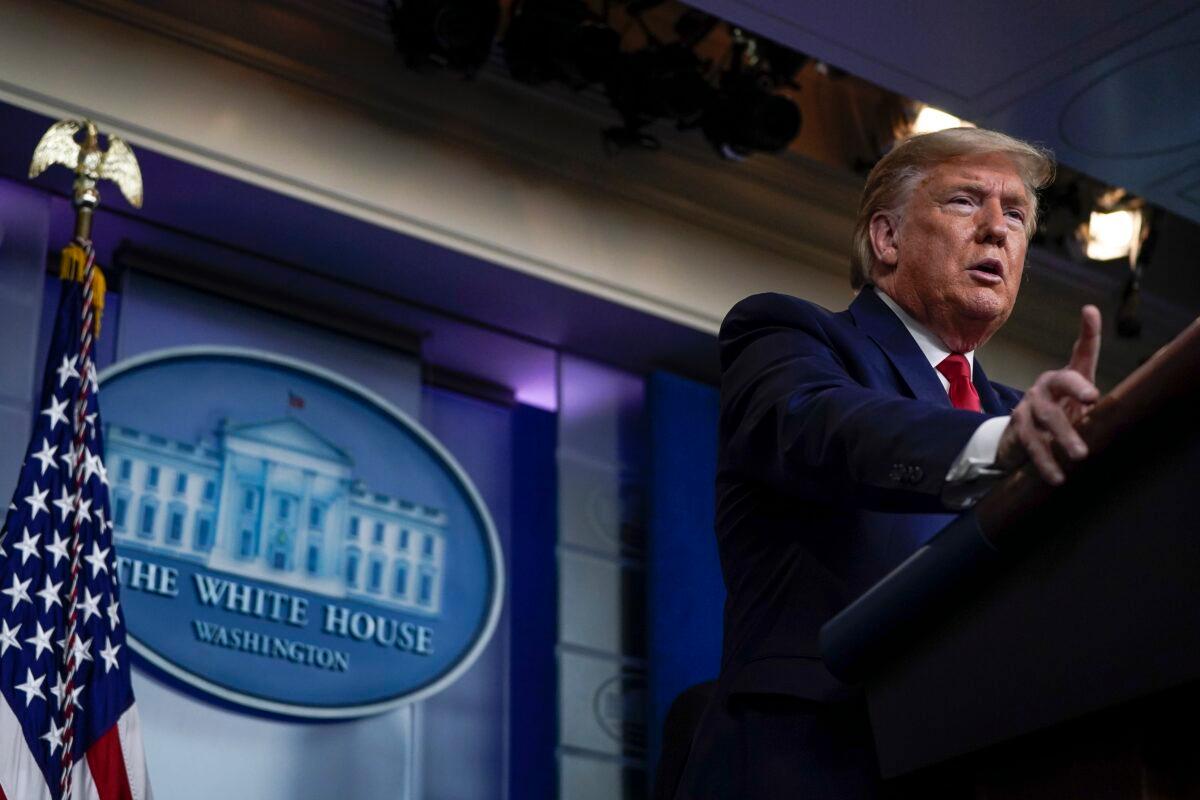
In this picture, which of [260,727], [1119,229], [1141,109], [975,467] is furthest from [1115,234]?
[975,467]

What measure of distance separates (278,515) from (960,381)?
3.55m

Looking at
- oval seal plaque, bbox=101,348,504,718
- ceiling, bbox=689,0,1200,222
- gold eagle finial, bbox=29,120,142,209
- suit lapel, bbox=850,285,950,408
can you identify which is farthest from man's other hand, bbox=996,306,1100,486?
oval seal plaque, bbox=101,348,504,718

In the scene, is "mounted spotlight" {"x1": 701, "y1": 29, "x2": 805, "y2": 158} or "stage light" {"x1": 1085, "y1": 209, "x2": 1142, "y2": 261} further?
"stage light" {"x1": 1085, "y1": 209, "x2": 1142, "y2": 261}

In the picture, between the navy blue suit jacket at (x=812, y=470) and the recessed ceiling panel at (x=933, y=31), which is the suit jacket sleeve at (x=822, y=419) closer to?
the navy blue suit jacket at (x=812, y=470)

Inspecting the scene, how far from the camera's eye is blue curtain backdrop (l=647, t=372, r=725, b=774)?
5.45 metres

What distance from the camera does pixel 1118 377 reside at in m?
6.79

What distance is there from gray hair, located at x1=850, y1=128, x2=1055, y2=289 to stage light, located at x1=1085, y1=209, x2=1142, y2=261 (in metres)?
4.41

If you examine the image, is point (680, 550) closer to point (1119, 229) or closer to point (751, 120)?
point (751, 120)

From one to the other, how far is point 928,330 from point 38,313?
3.54m

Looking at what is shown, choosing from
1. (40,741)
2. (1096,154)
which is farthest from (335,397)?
(1096,154)

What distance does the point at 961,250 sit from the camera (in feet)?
6.00

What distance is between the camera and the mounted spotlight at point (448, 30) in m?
5.03

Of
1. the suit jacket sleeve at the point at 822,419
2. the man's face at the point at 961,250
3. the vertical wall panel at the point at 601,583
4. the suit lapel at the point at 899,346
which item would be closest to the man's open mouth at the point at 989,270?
the man's face at the point at 961,250

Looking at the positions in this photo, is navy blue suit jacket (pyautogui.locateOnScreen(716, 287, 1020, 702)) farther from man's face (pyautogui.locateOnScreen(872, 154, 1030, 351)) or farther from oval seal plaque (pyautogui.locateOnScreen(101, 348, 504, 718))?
oval seal plaque (pyautogui.locateOnScreen(101, 348, 504, 718))
